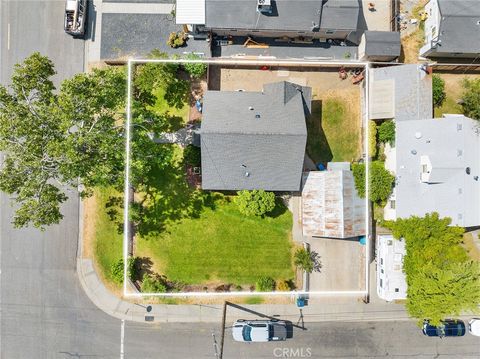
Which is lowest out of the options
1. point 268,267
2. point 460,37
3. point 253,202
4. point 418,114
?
point 268,267

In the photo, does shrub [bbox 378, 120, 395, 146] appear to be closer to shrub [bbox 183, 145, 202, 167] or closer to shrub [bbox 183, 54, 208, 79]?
shrub [bbox 183, 145, 202, 167]

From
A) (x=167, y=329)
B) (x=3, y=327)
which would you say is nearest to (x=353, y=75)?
(x=167, y=329)

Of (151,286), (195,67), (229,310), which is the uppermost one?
(195,67)

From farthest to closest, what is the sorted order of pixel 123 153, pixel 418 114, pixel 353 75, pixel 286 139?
pixel 353 75, pixel 418 114, pixel 286 139, pixel 123 153

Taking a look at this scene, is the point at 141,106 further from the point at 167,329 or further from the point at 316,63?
the point at 167,329

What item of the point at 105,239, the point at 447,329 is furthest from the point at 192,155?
the point at 447,329

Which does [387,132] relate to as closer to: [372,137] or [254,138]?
[372,137]

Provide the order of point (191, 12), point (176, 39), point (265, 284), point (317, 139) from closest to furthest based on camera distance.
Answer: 1. point (191, 12)
2. point (265, 284)
3. point (176, 39)
4. point (317, 139)
